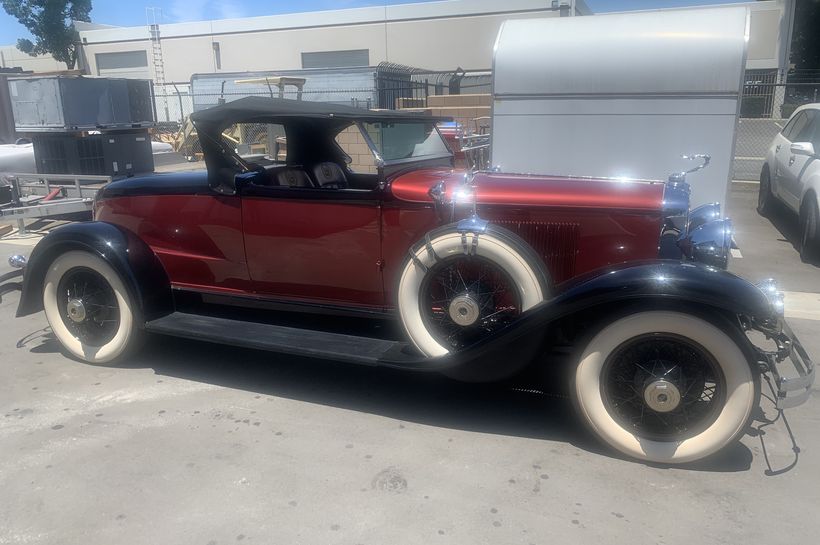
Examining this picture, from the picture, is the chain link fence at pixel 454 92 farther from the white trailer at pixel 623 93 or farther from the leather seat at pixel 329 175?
the leather seat at pixel 329 175

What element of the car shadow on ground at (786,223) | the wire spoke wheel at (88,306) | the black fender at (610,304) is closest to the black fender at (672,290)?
→ the black fender at (610,304)

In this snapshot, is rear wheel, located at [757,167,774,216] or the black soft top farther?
rear wheel, located at [757,167,774,216]

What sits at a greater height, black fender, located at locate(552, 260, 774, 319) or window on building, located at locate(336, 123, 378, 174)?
window on building, located at locate(336, 123, 378, 174)

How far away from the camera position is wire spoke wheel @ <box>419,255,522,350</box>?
3.29 meters

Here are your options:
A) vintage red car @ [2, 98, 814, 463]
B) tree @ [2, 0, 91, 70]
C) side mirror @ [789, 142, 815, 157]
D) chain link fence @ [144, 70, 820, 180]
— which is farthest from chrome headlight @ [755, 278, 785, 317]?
tree @ [2, 0, 91, 70]

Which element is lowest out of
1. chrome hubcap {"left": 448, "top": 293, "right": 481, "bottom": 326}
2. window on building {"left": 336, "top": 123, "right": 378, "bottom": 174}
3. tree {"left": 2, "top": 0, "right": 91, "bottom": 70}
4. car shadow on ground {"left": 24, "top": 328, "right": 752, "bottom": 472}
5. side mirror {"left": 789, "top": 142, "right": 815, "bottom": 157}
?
car shadow on ground {"left": 24, "top": 328, "right": 752, "bottom": 472}

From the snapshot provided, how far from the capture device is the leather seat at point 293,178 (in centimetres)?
410

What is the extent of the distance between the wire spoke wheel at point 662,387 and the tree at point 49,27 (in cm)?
4667

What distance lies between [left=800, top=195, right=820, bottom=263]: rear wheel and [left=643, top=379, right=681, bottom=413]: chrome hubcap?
16.5 feet

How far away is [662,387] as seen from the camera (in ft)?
9.27

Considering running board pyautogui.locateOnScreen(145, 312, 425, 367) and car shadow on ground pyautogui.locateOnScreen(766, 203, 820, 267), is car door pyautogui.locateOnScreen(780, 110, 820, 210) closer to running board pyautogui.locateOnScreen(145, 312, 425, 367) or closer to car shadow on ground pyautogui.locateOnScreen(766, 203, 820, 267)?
car shadow on ground pyautogui.locateOnScreen(766, 203, 820, 267)

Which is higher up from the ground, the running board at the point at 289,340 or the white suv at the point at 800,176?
the white suv at the point at 800,176

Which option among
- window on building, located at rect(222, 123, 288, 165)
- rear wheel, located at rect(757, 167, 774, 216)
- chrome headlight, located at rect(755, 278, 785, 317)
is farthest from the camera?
rear wheel, located at rect(757, 167, 774, 216)

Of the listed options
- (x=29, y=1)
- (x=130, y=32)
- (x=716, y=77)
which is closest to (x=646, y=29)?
(x=716, y=77)
